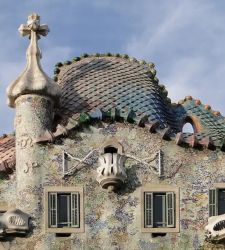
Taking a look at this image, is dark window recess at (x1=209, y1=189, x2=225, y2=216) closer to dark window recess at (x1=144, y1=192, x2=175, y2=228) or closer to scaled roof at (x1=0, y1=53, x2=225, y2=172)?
dark window recess at (x1=144, y1=192, x2=175, y2=228)

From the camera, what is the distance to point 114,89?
124 ft

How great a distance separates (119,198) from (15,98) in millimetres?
3307

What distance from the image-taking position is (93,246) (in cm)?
3541

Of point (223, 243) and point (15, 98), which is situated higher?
point (15, 98)

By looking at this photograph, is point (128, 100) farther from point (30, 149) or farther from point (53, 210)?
point (53, 210)

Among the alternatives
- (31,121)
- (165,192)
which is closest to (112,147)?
(165,192)

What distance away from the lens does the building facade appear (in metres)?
35.5

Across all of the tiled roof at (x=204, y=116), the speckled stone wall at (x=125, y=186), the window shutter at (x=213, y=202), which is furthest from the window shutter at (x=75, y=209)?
the tiled roof at (x=204, y=116)

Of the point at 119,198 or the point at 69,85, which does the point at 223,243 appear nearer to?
the point at 119,198

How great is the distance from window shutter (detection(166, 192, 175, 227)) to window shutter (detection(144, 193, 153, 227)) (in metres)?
0.35

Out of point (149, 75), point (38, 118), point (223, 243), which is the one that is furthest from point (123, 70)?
point (223, 243)

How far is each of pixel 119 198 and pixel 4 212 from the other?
2.56 meters

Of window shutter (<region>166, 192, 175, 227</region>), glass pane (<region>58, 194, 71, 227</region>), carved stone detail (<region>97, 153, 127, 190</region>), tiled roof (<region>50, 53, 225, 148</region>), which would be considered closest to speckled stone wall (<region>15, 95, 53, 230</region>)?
glass pane (<region>58, 194, 71, 227</region>)

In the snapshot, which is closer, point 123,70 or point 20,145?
point 20,145
